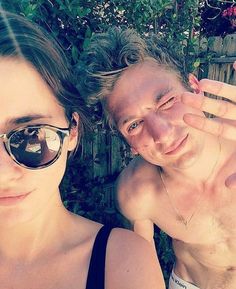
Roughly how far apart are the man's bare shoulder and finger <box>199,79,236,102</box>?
1.22m

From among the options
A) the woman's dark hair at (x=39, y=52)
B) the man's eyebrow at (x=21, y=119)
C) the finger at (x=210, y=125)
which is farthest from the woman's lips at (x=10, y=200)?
the finger at (x=210, y=125)

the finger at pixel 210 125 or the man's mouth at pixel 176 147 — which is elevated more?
the finger at pixel 210 125

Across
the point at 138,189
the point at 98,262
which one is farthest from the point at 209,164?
the point at 98,262

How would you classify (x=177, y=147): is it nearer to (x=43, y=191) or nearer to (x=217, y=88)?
(x=217, y=88)

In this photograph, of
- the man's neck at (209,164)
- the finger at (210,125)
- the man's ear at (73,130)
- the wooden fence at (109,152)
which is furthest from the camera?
the wooden fence at (109,152)

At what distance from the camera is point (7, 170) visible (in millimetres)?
1676

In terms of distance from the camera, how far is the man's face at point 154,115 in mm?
2398

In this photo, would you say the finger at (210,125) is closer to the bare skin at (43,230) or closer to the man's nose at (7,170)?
the bare skin at (43,230)

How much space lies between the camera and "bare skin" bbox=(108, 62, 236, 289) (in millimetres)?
2416

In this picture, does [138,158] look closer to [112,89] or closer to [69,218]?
[112,89]

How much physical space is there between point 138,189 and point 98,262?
98 cm

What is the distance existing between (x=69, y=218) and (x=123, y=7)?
1716mm

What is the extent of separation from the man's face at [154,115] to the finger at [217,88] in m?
0.68

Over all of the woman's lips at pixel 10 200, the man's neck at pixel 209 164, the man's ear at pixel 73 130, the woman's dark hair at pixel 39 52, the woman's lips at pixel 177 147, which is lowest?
the man's neck at pixel 209 164
